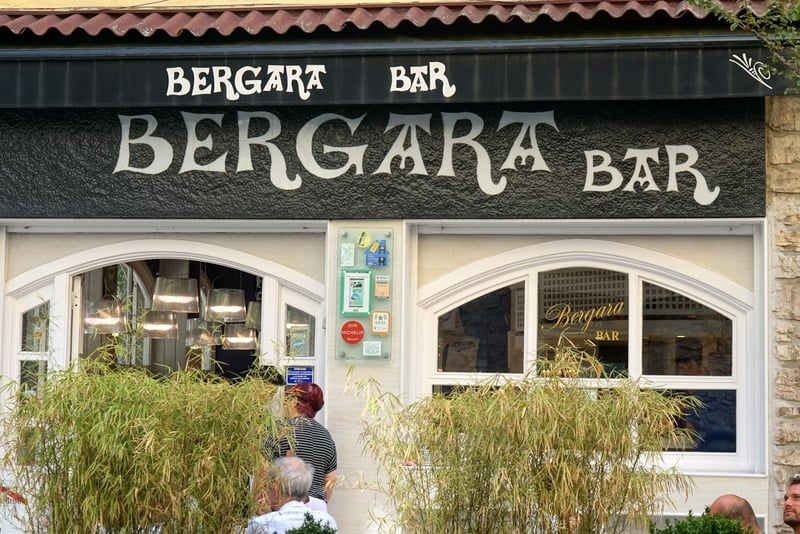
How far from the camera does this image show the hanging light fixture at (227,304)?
10.5 m

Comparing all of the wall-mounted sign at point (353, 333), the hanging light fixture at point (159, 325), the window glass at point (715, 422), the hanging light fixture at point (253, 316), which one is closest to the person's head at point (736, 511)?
the window glass at point (715, 422)

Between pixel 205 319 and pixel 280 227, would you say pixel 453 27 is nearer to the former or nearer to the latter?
pixel 280 227

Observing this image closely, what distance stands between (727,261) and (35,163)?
17.5ft

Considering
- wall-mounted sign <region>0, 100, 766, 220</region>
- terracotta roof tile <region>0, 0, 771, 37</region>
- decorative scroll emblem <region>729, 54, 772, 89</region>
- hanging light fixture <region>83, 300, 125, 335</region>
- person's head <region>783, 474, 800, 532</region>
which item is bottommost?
person's head <region>783, 474, 800, 532</region>

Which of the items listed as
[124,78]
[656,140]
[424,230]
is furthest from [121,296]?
[656,140]

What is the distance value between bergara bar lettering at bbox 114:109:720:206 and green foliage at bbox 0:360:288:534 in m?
3.15

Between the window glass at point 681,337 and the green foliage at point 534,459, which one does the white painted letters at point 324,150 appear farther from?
the green foliage at point 534,459

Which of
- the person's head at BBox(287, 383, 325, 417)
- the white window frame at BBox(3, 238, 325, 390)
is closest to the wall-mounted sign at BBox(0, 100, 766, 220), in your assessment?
the white window frame at BBox(3, 238, 325, 390)

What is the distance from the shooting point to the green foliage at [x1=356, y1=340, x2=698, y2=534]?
575cm

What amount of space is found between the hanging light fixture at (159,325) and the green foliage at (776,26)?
571cm

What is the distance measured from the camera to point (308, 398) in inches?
328

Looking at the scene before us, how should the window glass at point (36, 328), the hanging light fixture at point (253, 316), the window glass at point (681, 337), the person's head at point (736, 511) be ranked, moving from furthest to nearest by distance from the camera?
the hanging light fixture at point (253, 316)
the window glass at point (36, 328)
the window glass at point (681, 337)
the person's head at point (736, 511)

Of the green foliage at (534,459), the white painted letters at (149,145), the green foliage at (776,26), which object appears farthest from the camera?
the white painted letters at (149,145)

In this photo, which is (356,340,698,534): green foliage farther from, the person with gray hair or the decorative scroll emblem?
the decorative scroll emblem
